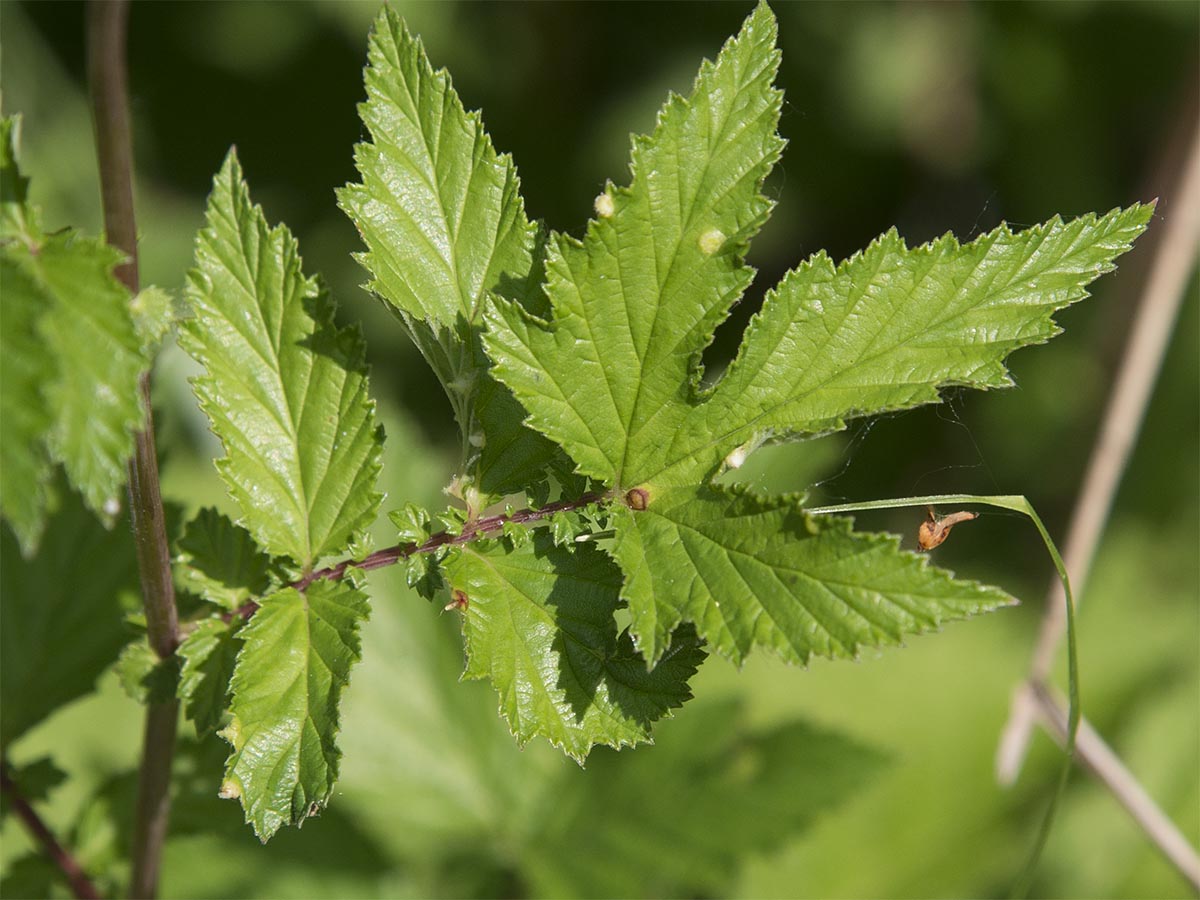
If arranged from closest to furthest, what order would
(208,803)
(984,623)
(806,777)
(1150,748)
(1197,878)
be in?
(208,803) < (1197,878) < (806,777) < (1150,748) < (984,623)

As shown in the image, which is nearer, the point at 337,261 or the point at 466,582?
the point at 466,582

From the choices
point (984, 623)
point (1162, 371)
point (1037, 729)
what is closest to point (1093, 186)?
point (1162, 371)

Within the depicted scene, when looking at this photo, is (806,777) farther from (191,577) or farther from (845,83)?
(845,83)

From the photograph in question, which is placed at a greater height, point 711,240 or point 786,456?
point 711,240

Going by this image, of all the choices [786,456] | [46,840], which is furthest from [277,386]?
[786,456]

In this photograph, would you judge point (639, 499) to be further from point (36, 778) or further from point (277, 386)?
point (36, 778)

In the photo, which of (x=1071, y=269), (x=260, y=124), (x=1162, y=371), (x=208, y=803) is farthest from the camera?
(x=260, y=124)
